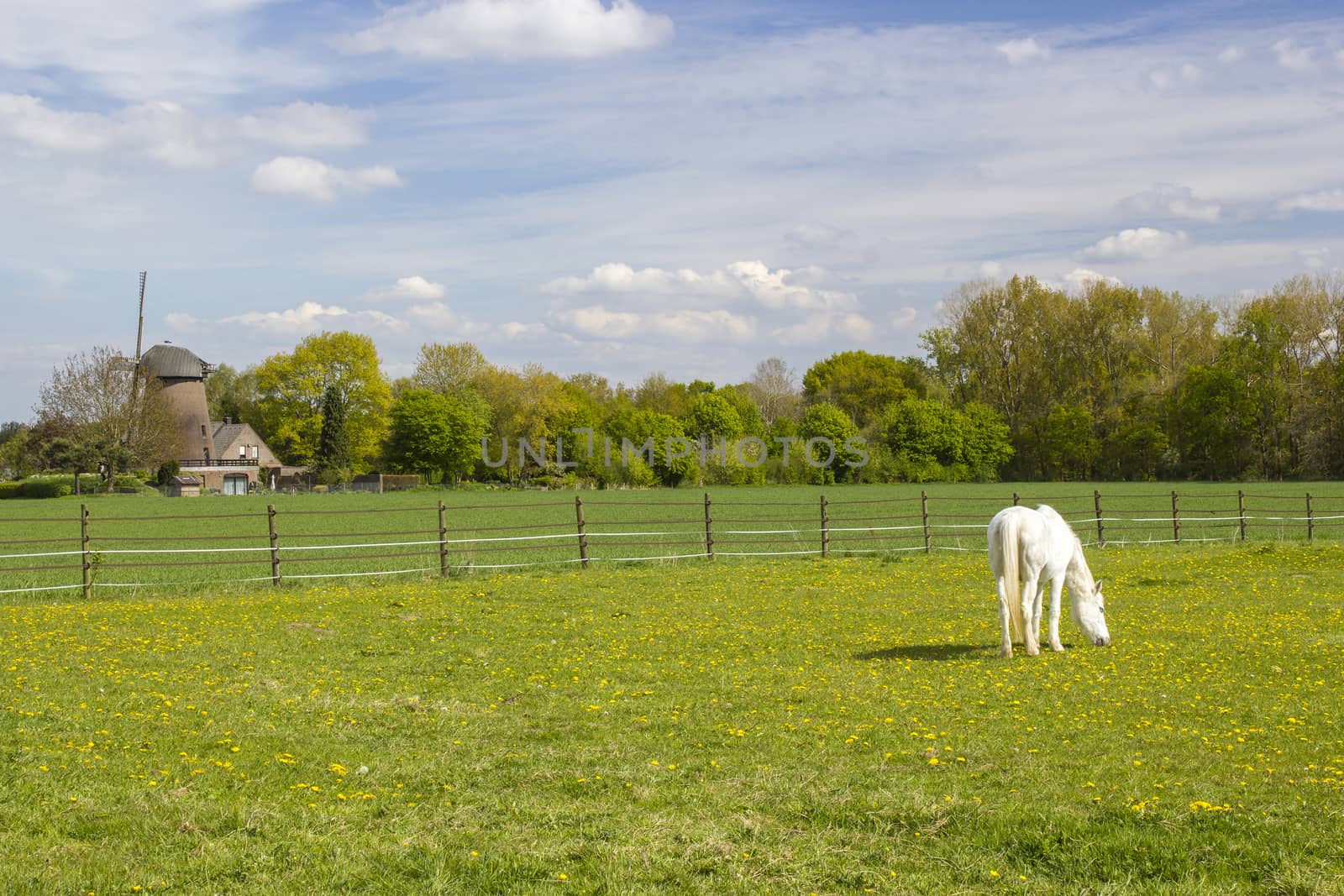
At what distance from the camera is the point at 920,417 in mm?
80125

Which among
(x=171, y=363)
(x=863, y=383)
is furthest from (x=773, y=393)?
(x=171, y=363)

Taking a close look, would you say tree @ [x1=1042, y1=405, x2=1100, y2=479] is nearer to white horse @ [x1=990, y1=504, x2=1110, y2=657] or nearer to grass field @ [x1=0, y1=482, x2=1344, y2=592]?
grass field @ [x1=0, y1=482, x2=1344, y2=592]

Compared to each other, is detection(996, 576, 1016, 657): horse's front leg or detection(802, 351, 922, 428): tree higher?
detection(802, 351, 922, 428): tree

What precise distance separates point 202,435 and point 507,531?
198 feet

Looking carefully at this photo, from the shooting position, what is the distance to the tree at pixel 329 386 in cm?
7869

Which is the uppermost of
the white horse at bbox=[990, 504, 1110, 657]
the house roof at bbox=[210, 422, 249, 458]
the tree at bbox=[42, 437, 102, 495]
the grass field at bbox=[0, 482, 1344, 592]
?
the house roof at bbox=[210, 422, 249, 458]

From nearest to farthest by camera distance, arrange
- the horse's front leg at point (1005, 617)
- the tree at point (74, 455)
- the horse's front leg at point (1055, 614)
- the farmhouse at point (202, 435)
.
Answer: the horse's front leg at point (1005, 617)
the horse's front leg at point (1055, 614)
the tree at point (74, 455)
the farmhouse at point (202, 435)

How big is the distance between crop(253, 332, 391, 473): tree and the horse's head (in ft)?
242

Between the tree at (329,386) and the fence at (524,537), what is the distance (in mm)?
38266

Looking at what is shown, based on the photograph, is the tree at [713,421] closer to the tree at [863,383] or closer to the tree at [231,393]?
the tree at [863,383]

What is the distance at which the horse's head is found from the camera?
10523 millimetres

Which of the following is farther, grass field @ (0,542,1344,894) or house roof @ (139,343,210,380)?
house roof @ (139,343,210,380)

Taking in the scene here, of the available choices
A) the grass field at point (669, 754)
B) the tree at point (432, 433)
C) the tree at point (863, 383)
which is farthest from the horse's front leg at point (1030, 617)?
the tree at point (863, 383)

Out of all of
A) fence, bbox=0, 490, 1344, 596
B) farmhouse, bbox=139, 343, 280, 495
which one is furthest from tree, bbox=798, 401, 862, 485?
farmhouse, bbox=139, 343, 280, 495
